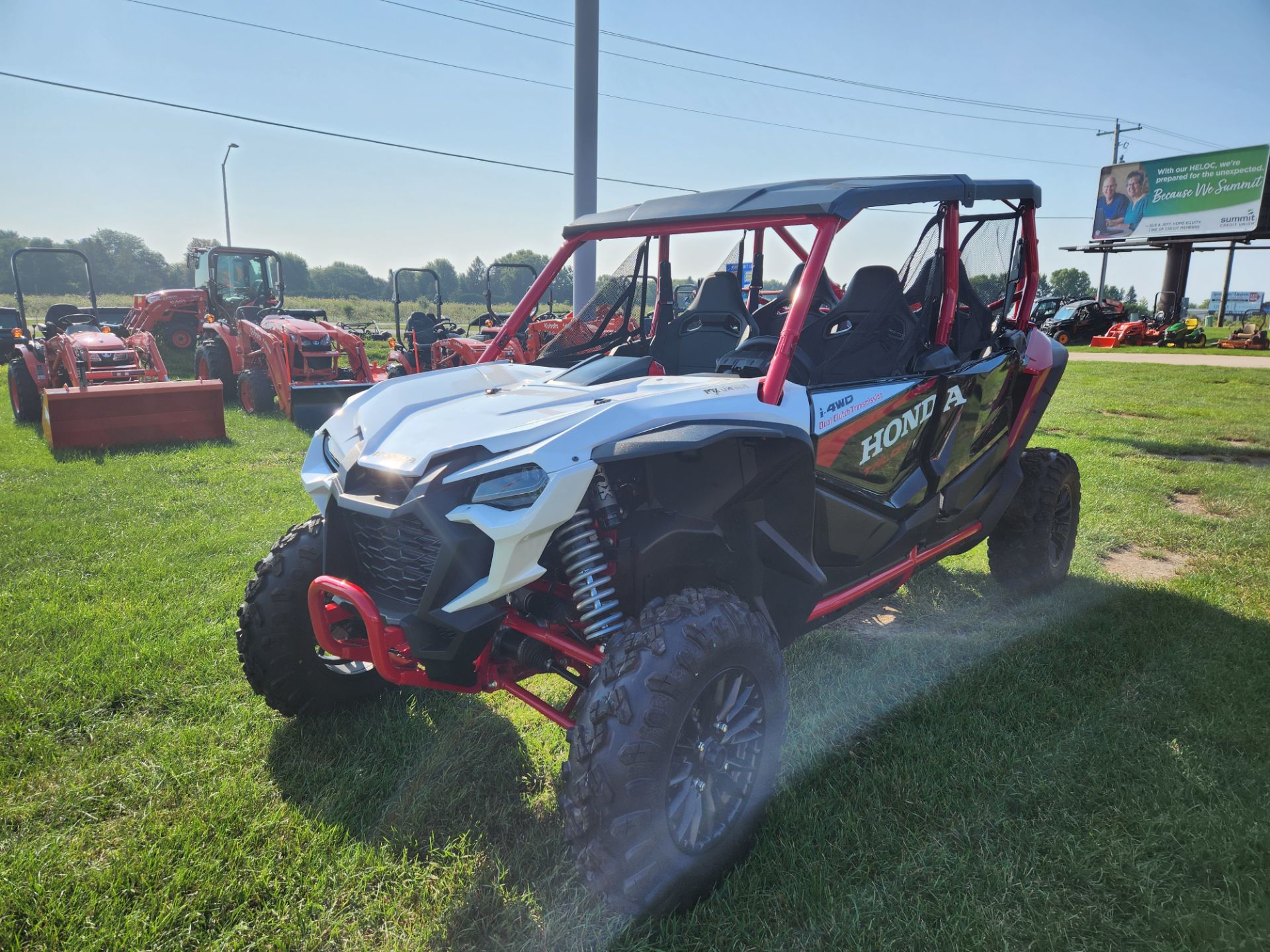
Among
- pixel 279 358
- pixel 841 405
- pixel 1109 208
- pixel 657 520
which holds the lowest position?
pixel 657 520

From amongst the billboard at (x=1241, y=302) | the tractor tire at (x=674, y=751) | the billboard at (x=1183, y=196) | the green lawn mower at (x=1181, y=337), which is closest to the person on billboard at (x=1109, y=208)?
the billboard at (x=1183, y=196)

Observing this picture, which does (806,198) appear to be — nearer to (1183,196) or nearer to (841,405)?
(841,405)

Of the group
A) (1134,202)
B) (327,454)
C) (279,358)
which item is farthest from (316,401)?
(1134,202)

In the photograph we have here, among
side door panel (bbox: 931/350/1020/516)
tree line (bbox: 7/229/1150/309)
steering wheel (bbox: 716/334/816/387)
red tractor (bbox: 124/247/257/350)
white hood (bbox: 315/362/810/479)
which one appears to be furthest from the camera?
tree line (bbox: 7/229/1150/309)

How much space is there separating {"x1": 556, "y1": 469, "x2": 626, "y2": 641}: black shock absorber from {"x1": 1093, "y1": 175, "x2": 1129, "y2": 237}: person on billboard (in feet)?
146

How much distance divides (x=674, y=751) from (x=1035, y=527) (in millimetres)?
3279

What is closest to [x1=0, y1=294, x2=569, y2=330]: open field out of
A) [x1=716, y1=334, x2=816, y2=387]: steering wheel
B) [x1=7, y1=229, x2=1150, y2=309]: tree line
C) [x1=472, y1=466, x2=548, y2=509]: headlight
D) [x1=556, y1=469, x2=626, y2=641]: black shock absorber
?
[x1=7, y1=229, x2=1150, y2=309]: tree line

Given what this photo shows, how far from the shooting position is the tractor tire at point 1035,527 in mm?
4539

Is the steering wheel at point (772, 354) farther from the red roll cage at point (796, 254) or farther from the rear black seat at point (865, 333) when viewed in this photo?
the red roll cage at point (796, 254)

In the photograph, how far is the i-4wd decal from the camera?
283 centimetres

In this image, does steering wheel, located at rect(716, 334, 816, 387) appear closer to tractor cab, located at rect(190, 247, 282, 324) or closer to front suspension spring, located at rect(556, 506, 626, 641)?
front suspension spring, located at rect(556, 506, 626, 641)

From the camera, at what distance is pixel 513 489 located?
7.25 feet

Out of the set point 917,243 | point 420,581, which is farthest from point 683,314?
point 420,581

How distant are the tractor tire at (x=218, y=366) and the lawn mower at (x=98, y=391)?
0.83 metres
